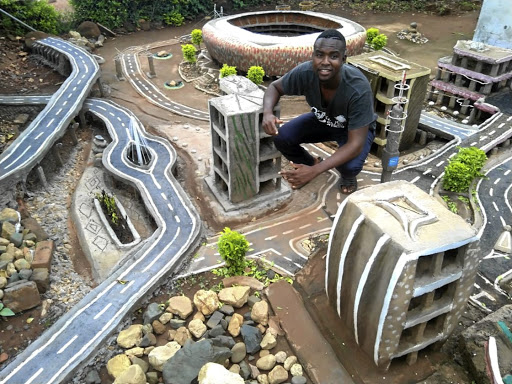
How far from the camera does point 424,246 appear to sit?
7035 millimetres

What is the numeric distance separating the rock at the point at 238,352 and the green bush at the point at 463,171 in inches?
416

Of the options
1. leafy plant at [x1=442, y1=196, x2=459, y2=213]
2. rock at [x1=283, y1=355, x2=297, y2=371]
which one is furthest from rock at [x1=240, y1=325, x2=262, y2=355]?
leafy plant at [x1=442, y1=196, x2=459, y2=213]

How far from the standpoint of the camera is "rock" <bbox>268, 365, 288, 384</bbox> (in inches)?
354

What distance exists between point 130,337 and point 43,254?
19.2 feet

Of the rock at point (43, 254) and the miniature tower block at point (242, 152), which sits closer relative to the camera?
the rock at point (43, 254)

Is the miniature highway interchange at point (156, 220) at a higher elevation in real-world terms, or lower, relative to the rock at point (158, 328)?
lower

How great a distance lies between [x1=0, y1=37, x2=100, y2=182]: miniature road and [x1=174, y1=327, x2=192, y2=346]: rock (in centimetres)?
1167

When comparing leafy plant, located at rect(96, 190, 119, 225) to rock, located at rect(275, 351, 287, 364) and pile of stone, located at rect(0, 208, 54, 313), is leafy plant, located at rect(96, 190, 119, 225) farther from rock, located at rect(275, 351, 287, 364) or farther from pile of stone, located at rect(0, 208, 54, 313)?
rock, located at rect(275, 351, 287, 364)

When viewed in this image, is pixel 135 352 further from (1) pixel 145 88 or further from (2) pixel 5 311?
(1) pixel 145 88

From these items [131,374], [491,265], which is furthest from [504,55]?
[131,374]

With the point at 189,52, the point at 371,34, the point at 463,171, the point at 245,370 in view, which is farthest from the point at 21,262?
the point at 371,34

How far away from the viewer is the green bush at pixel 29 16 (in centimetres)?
3378

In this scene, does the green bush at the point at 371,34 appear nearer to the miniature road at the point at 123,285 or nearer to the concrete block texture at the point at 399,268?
the miniature road at the point at 123,285

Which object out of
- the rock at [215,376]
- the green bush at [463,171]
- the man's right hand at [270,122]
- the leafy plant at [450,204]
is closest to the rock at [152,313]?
the rock at [215,376]
